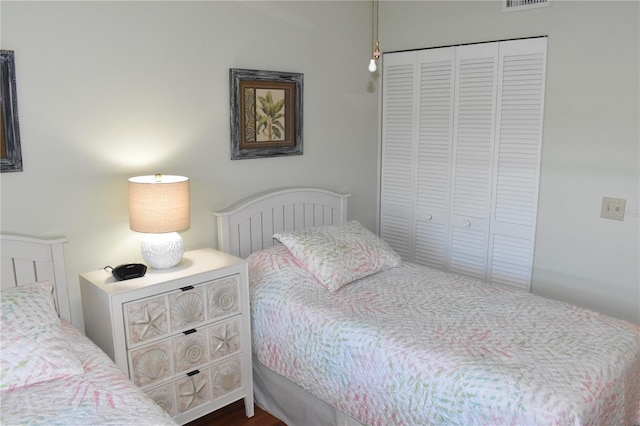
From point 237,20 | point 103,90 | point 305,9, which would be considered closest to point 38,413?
point 103,90

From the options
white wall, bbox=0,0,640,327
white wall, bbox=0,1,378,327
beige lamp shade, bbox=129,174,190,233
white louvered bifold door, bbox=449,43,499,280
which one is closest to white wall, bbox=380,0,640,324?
white wall, bbox=0,0,640,327

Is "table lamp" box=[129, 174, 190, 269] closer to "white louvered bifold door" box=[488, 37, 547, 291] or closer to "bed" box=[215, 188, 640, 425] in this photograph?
"bed" box=[215, 188, 640, 425]

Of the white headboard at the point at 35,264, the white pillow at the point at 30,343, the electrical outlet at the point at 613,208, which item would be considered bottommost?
the white pillow at the point at 30,343

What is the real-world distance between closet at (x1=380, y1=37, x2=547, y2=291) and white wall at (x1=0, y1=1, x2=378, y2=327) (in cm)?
56

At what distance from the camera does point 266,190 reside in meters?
3.18

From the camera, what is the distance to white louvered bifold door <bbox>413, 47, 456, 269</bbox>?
339 cm

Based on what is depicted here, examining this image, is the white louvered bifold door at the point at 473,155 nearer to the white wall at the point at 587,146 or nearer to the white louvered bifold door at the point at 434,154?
the white louvered bifold door at the point at 434,154

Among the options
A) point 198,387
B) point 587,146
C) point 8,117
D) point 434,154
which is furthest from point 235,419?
point 587,146

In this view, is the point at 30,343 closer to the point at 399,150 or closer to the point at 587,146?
the point at 399,150

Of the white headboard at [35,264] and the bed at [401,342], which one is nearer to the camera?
the bed at [401,342]

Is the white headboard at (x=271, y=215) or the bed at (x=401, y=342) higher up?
the white headboard at (x=271, y=215)

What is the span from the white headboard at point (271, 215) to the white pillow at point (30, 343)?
1.09 m

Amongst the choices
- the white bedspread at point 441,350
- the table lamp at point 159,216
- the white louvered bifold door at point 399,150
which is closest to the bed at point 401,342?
the white bedspread at point 441,350

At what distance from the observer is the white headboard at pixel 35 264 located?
7.22 ft
